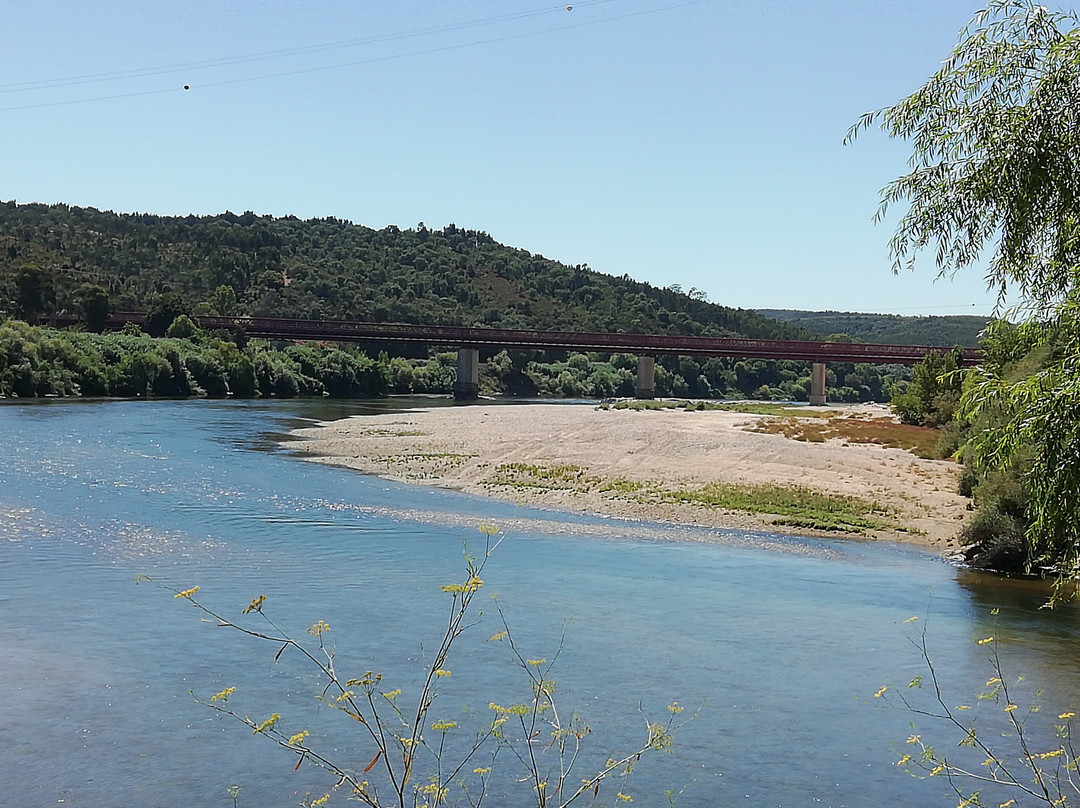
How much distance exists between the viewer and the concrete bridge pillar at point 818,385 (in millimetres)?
109438

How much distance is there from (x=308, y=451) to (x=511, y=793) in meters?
36.0

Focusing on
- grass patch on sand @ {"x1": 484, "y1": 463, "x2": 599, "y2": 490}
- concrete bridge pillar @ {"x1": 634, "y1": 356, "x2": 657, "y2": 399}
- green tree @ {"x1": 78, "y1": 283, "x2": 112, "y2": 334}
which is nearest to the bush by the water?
green tree @ {"x1": 78, "y1": 283, "x2": 112, "y2": 334}

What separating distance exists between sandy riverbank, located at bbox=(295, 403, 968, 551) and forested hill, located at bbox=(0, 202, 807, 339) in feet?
299

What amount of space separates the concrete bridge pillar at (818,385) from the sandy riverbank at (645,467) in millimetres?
56347

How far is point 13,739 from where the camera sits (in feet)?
39.2

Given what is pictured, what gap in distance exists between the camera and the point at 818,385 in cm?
11106

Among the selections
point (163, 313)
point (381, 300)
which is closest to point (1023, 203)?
point (163, 313)

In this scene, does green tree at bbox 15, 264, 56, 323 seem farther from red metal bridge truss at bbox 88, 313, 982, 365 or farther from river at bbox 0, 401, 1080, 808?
river at bbox 0, 401, 1080, 808

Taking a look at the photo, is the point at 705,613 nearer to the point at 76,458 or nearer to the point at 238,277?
the point at 76,458

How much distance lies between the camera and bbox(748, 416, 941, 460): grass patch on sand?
45344mm

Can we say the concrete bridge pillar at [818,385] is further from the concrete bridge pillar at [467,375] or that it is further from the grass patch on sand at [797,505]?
the grass patch on sand at [797,505]

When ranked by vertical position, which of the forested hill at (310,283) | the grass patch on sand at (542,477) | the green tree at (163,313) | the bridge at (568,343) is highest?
the forested hill at (310,283)

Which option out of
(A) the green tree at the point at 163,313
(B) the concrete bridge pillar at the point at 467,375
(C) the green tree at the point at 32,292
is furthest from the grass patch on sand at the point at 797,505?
(C) the green tree at the point at 32,292

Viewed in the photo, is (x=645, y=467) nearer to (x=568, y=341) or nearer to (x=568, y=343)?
(x=568, y=343)
